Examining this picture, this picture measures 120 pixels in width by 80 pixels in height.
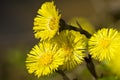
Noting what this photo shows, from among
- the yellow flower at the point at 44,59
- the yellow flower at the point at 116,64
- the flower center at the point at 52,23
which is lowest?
the yellow flower at the point at 116,64

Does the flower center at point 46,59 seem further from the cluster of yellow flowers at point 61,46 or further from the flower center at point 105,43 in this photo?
the flower center at point 105,43

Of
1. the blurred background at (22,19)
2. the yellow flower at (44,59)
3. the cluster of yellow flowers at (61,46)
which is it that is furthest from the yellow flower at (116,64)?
the blurred background at (22,19)

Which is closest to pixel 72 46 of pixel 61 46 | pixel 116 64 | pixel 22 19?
pixel 61 46

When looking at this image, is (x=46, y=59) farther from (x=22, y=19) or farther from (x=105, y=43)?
(x=22, y=19)

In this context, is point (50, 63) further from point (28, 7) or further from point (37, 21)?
point (28, 7)

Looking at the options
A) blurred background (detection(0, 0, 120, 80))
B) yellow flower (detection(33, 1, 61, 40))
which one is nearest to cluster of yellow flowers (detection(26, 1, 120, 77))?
yellow flower (detection(33, 1, 61, 40))

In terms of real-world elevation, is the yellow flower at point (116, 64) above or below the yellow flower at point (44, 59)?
below
